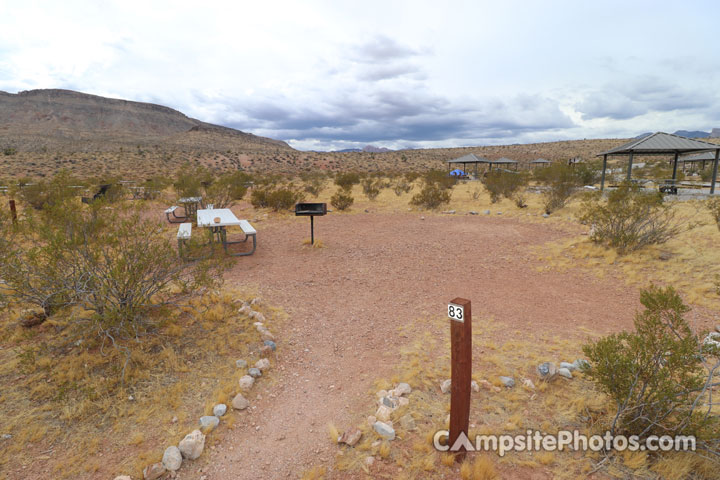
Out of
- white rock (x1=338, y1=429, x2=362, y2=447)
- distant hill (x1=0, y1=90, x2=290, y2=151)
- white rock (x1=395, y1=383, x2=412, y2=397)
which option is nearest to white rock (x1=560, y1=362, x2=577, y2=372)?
white rock (x1=395, y1=383, x2=412, y2=397)

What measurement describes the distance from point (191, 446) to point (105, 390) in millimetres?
1172

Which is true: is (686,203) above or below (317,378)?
above

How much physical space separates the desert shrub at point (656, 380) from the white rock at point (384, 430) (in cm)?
155

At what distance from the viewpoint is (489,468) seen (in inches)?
90.8

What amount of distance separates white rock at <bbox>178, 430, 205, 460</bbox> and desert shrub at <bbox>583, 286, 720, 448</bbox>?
2892 millimetres

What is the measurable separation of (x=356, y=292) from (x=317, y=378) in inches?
90.5

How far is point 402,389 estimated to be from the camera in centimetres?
317

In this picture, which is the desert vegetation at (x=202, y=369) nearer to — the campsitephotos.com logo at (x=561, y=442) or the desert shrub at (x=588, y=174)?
the campsitephotos.com logo at (x=561, y=442)

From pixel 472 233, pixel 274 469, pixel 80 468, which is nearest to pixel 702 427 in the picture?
pixel 274 469

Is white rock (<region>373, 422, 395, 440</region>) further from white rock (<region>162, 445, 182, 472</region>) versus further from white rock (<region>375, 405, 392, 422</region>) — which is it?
white rock (<region>162, 445, 182, 472</region>)

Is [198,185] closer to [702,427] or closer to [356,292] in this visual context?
[356,292]

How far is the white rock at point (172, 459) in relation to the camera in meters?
2.35

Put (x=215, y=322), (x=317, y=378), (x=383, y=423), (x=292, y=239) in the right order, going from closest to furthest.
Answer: (x=383, y=423), (x=317, y=378), (x=215, y=322), (x=292, y=239)

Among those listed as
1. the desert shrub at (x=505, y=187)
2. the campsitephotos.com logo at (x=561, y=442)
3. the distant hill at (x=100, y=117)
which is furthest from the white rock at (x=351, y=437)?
the distant hill at (x=100, y=117)
